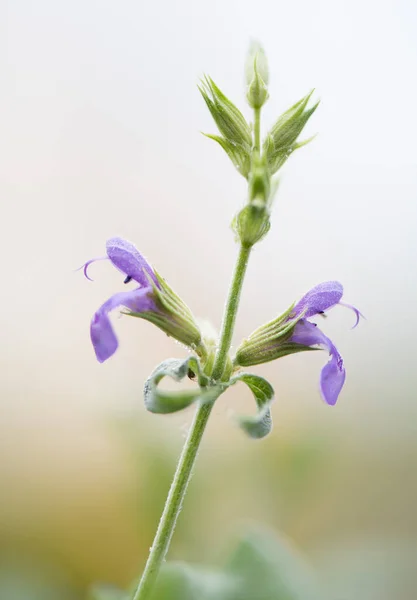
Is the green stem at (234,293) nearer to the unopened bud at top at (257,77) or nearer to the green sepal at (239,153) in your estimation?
the green sepal at (239,153)

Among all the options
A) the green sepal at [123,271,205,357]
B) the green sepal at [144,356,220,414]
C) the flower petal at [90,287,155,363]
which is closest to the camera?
the green sepal at [144,356,220,414]

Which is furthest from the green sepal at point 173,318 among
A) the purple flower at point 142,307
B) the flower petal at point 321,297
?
the flower petal at point 321,297

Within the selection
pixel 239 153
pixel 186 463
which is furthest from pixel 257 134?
pixel 186 463

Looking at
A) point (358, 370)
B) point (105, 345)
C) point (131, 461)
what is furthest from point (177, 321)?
point (358, 370)

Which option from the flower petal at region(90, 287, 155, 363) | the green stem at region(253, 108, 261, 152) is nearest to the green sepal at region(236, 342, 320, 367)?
the flower petal at region(90, 287, 155, 363)

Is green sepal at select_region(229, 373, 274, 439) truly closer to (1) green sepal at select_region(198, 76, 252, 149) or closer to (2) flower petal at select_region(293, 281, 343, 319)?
(2) flower petal at select_region(293, 281, 343, 319)

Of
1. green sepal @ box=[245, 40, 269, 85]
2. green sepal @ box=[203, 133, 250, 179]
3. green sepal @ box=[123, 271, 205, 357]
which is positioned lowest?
green sepal @ box=[123, 271, 205, 357]

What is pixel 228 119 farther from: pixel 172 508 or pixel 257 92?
pixel 172 508

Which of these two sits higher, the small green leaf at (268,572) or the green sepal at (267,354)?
→ the green sepal at (267,354)
